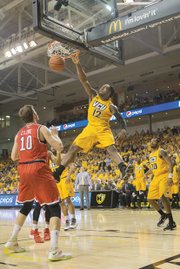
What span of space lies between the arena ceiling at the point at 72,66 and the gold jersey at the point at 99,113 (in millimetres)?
8366

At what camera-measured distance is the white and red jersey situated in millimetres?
4562

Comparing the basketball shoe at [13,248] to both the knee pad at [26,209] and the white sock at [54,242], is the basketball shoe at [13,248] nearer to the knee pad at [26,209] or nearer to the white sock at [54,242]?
the knee pad at [26,209]

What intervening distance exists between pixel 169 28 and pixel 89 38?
12.4 metres

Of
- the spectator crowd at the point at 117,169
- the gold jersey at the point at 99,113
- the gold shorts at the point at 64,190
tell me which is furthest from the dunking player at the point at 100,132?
the spectator crowd at the point at 117,169

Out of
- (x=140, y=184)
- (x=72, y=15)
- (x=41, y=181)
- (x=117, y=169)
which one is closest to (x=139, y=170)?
(x=140, y=184)

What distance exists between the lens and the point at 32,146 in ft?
15.0

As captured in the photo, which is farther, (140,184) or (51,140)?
(140,184)

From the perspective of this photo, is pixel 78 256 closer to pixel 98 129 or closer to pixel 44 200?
pixel 44 200

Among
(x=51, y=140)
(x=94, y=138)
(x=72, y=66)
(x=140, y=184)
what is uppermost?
(x=72, y=66)

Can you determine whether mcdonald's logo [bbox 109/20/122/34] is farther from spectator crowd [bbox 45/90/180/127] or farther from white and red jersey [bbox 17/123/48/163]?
spectator crowd [bbox 45/90/180/127]

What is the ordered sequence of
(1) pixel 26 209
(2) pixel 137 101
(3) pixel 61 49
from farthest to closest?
(2) pixel 137 101 → (3) pixel 61 49 → (1) pixel 26 209

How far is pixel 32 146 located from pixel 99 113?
1.84m

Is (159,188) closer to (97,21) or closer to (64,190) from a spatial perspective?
(64,190)

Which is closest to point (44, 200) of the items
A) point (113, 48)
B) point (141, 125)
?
point (113, 48)
